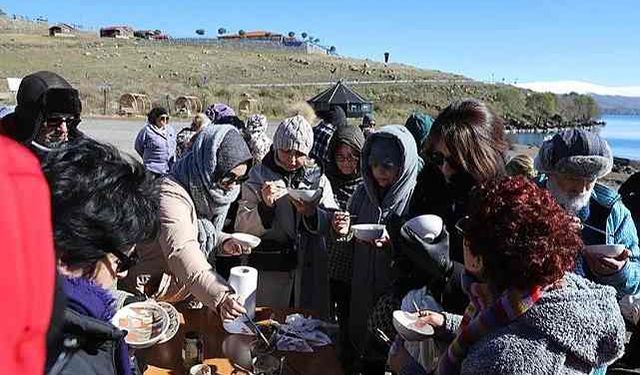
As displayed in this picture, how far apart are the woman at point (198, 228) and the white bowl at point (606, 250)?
1.47 meters

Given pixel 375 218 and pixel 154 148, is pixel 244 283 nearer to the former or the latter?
pixel 375 218

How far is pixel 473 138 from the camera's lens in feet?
8.57

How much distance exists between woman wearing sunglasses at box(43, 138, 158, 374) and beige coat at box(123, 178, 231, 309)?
0.80 meters

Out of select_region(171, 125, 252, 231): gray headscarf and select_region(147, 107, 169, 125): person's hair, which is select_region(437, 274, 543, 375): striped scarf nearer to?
select_region(171, 125, 252, 231): gray headscarf

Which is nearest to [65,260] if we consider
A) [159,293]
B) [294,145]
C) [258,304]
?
[159,293]

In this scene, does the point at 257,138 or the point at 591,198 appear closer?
the point at 591,198

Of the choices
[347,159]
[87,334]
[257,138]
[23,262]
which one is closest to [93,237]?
[87,334]

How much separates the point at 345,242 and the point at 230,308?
43.5 inches

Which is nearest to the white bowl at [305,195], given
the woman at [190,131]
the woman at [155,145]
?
the woman at [190,131]

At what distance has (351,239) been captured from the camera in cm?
334

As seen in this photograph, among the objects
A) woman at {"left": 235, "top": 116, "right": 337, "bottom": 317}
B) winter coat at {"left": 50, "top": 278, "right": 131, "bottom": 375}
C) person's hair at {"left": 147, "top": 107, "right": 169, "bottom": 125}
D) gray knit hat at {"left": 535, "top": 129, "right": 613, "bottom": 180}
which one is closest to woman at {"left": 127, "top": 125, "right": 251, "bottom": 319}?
woman at {"left": 235, "top": 116, "right": 337, "bottom": 317}

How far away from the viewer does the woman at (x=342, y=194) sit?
3.41 m

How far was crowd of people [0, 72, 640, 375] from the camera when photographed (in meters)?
1.36

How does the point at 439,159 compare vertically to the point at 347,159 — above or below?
above
